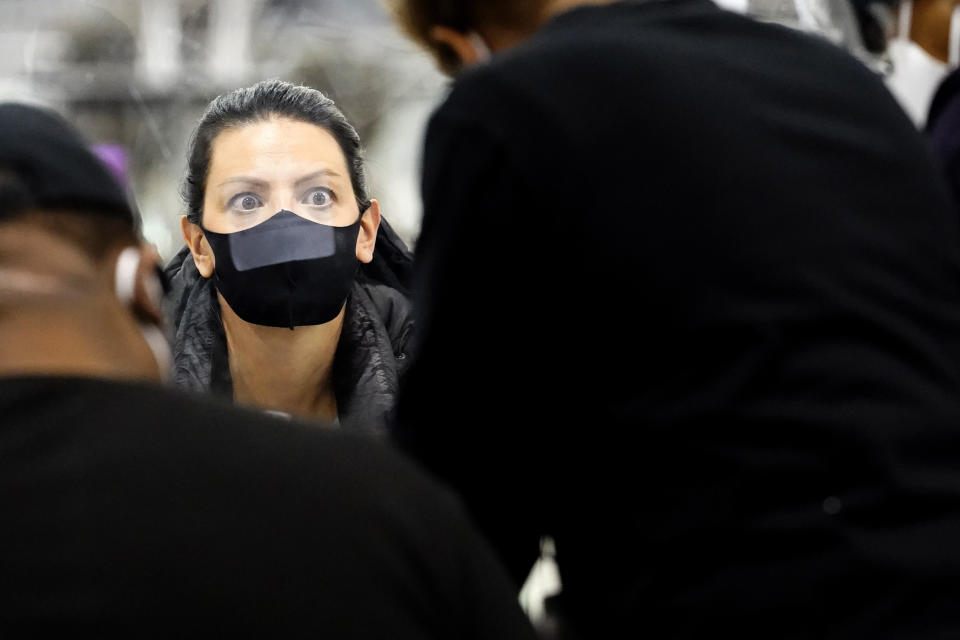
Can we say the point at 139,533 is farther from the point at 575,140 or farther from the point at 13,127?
the point at 575,140

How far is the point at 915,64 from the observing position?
2029mm

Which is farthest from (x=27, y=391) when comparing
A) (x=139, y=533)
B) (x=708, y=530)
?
(x=708, y=530)

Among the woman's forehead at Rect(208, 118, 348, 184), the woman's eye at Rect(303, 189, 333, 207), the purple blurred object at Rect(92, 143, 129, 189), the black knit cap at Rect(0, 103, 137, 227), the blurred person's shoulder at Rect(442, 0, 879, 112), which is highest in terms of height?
the blurred person's shoulder at Rect(442, 0, 879, 112)

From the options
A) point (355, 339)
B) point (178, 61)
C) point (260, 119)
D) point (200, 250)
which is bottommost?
point (178, 61)

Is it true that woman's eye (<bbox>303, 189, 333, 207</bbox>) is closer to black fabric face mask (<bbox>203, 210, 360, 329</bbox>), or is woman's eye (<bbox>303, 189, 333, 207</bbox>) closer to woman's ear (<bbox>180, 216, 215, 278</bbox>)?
black fabric face mask (<bbox>203, 210, 360, 329</bbox>)

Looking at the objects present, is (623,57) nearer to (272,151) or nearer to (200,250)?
(272,151)

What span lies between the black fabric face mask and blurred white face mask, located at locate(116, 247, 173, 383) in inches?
45.2

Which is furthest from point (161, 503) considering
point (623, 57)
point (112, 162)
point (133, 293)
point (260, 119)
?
point (260, 119)

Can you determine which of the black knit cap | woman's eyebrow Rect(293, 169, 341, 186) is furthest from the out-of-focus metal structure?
the black knit cap

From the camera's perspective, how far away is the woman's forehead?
8.38 ft

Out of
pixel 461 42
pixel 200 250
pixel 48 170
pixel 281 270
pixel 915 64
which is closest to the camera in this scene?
pixel 48 170

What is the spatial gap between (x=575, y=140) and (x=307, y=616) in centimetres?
58

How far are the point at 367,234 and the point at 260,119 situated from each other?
1.15 ft

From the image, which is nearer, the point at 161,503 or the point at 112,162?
the point at 161,503
